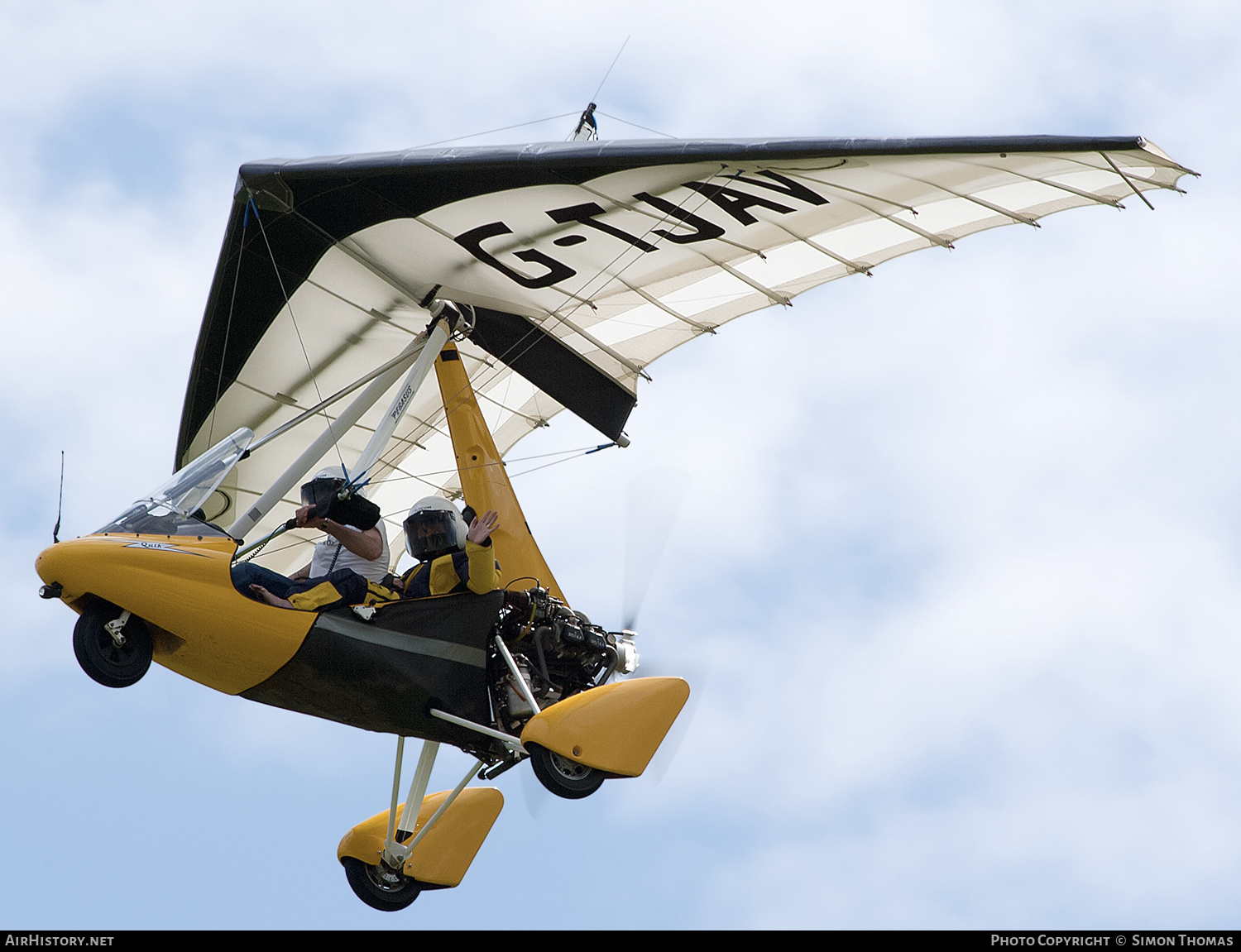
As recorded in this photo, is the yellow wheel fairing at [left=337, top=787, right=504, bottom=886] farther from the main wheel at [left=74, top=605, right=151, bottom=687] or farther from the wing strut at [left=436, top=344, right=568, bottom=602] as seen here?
the main wheel at [left=74, top=605, right=151, bottom=687]

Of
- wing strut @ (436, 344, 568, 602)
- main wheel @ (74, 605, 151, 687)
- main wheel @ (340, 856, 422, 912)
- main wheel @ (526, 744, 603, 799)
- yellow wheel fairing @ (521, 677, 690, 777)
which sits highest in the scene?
wing strut @ (436, 344, 568, 602)

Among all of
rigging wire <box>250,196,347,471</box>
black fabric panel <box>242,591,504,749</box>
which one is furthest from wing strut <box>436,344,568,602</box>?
black fabric panel <box>242,591,504,749</box>

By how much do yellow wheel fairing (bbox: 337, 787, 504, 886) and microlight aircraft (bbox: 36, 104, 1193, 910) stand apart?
2 cm

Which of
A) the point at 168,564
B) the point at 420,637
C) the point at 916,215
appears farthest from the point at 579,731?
the point at 916,215

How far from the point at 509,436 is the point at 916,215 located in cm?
583

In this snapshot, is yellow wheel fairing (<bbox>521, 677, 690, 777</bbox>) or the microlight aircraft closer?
the microlight aircraft

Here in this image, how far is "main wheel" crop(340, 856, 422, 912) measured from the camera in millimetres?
15734

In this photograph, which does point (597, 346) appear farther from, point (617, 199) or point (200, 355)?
point (200, 355)

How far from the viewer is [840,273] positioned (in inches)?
634

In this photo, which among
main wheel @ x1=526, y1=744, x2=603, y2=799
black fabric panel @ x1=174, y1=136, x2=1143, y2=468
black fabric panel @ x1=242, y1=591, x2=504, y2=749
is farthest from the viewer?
main wheel @ x1=526, y1=744, x2=603, y2=799

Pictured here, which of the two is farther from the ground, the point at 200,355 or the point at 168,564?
the point at 200,355

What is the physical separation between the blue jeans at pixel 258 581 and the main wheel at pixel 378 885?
12.1 ft

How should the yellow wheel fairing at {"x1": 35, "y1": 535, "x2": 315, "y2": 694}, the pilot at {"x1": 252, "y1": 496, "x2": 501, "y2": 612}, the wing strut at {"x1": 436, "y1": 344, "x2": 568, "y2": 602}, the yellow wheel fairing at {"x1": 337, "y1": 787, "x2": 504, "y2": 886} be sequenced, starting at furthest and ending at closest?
the yellow wheel fairing at {"x1": 337, "y1": 787, "x2": 504, "y2": 886}, the wing strut at {"x1": 436, "y1": 344, "x2": 568, "y2": 602}, the pilot at {"x1": 252, "y1": 496, "x2": 501, "y2": 612}, the yellow wheel fairing at {"x1": 35, "y1": 535, "x2": 315, "y2": 694}

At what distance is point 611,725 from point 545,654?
97 cm
